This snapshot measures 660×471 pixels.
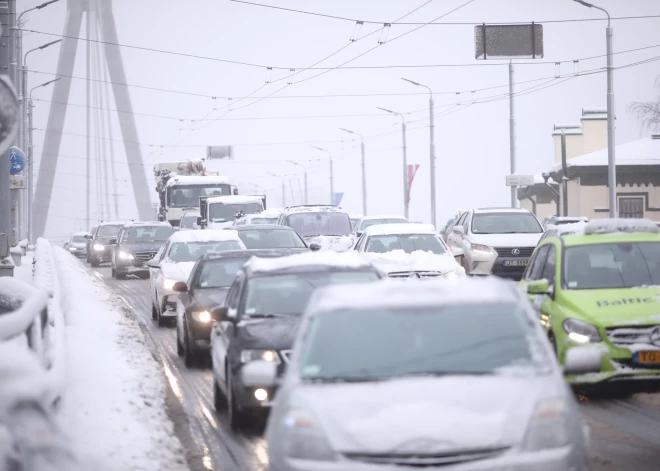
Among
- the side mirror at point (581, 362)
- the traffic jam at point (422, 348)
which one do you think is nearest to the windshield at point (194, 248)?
the traffic jam at point (422, 348)

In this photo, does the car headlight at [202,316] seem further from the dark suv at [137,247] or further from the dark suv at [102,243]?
the dark suv at [102,243]

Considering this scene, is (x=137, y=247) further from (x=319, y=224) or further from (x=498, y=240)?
(x=498, y=240)

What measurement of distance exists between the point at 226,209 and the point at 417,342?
3542cm

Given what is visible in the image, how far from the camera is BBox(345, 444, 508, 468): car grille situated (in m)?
5.93

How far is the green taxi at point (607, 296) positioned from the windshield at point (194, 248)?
10.4 meters

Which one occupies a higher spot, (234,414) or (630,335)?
(630,335)

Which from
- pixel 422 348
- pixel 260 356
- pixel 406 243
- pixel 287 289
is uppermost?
pixel 422 348

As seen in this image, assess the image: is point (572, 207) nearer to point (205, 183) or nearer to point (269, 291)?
point (205, 183)

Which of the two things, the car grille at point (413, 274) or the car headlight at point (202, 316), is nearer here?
the car headlight at point (202, 316)

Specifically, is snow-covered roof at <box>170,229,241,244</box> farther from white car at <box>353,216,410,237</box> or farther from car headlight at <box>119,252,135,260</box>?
car headlight at <box>119,252,135,260</box>

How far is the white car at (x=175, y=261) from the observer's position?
21.3m

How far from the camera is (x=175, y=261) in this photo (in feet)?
75.5

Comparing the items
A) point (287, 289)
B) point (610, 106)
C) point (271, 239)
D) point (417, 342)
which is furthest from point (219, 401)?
point (610, 106)

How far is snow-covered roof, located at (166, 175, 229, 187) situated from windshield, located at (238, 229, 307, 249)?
2074 cm
